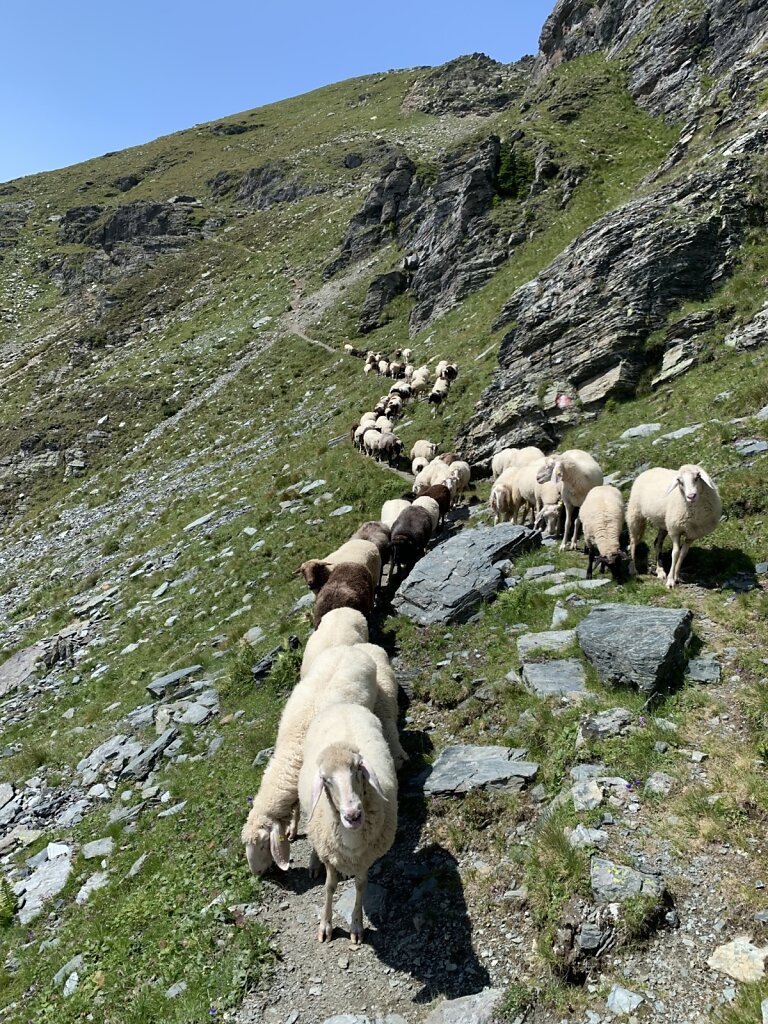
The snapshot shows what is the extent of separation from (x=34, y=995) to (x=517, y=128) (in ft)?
170

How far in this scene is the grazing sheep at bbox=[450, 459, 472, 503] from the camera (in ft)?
57.1

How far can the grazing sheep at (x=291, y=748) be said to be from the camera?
7074mm

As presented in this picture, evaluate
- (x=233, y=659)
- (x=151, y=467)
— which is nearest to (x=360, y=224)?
(x=151, y=467)

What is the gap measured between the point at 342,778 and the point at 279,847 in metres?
2.18

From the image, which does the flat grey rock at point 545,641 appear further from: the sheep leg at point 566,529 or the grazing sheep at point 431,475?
the grazing sheep at point 431,475

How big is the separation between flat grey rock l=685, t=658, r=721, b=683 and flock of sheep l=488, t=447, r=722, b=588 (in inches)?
86.9

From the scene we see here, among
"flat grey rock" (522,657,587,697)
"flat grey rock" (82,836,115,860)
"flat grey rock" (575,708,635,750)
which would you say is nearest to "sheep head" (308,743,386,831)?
"flat grey rock" (575,708,635,750)

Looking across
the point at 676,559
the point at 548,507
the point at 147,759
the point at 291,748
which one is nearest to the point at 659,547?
the point at 676,559

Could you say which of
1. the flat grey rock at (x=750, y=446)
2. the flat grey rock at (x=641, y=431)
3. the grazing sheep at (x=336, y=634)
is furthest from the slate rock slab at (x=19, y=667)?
the flat grey rock at (x=750, y=446)

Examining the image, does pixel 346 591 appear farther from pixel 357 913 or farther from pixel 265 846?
pixel 357 913

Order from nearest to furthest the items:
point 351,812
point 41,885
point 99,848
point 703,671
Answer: point 351,812, point 703,671, point 41,885, point 99,848

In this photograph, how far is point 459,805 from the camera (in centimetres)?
671

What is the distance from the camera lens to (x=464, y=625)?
10414 millimetres

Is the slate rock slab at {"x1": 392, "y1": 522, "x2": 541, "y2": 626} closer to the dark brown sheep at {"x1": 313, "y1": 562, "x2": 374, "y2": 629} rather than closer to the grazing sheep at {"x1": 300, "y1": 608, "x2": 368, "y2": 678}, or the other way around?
the dark brown sheep at {"x1": 313, "y1": 562, "x2": 374, "y2": 629}
